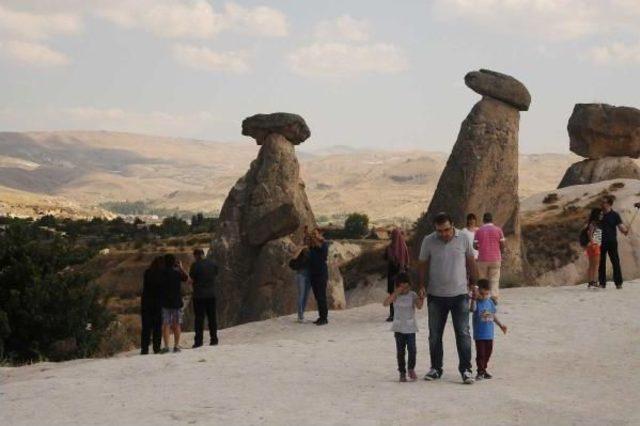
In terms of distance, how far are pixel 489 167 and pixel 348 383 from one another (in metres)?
13.4

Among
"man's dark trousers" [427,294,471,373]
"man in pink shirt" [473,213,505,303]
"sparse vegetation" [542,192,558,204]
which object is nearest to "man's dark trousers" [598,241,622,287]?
"man in pink shirt" [473,213,505,303]

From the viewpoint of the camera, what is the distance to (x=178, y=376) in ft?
42.3

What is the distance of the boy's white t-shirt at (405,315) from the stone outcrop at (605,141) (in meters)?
25.3

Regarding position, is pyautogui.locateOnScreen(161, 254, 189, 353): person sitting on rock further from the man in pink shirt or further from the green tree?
the green tree

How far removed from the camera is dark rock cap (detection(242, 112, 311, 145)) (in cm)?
2691

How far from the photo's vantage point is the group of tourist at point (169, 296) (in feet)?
51.6

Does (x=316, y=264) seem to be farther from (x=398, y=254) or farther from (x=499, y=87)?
(x=499, y=87)

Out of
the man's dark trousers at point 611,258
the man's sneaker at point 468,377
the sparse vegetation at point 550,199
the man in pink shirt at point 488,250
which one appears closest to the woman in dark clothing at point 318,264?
the man in pink shirt at point 488,250

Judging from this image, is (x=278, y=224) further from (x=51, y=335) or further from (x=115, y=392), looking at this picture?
(x=115, y=392)

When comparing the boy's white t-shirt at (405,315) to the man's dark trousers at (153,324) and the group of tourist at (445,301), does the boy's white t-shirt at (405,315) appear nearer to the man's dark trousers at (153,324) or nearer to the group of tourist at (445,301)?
the group of tourist at (445,301)

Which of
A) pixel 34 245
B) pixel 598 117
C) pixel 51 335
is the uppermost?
pixel 598 117

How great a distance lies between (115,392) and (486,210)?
14371mm

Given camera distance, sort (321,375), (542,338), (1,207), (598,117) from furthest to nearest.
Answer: (1,207), (598,117), (542,338), (321,375)

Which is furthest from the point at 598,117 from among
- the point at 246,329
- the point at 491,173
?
the point at 246,329
